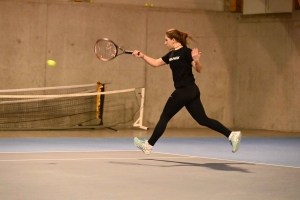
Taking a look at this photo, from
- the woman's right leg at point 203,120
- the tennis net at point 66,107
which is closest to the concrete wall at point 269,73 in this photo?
the tennis net at point 66,107

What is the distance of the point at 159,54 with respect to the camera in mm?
15594

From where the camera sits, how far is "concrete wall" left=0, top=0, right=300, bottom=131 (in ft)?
47.0

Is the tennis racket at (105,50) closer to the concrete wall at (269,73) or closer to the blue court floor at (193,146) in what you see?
the blue court floor at (193,146)

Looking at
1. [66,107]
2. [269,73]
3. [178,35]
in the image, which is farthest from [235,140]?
[269,73]

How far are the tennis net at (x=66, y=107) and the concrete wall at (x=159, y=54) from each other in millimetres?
253

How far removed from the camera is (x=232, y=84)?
16391 mm

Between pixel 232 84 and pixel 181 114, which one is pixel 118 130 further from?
pixel 232 84

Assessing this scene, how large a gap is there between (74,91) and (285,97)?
513cm

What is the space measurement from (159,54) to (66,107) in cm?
279

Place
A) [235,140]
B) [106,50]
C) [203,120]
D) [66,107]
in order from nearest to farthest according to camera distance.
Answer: [235,140] < [203,120] < [106,50] < [66,107]

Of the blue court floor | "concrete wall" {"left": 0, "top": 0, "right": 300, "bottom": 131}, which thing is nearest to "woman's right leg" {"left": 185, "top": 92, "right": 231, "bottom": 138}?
the blue court floor

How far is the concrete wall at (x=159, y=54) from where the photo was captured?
47.0 ft

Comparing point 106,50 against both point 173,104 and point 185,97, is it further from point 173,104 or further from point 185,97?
point 185,97

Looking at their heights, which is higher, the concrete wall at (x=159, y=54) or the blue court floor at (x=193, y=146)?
the concrete wall at (x=159, y=54)
